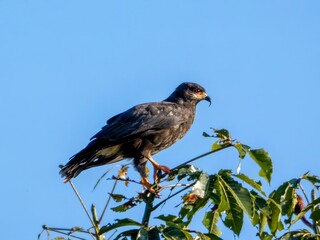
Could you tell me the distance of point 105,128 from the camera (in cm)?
747

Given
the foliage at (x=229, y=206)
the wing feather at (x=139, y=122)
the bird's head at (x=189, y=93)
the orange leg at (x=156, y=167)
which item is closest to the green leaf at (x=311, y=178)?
the foliage at (x=229, y=206)

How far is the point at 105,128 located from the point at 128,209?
294cm

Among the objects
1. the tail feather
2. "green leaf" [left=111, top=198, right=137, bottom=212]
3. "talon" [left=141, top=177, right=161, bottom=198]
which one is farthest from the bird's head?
"green leaf" [left=111, top=198, right=137, bottom=212]

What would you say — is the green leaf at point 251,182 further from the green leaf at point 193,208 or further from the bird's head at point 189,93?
the bird's head at point 189,93

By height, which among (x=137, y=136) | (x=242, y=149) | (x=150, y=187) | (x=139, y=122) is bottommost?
(x=242, y=149)

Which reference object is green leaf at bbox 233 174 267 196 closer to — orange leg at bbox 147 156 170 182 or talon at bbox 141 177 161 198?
talon at bbox 141 177 161 198

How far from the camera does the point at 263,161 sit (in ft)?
13.5

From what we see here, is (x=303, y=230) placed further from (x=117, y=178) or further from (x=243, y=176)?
(x=117, y=178)

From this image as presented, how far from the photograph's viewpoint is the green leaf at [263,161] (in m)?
4.07

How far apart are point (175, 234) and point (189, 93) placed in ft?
17.4

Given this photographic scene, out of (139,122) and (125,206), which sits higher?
(139,122)

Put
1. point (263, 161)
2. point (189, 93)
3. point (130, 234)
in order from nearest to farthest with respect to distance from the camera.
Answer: point (130, 234)
point (263, 161)
point (189, 93)

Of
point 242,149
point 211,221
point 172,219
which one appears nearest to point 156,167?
point 211,221

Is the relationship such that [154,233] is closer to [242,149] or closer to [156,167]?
[242,149]
